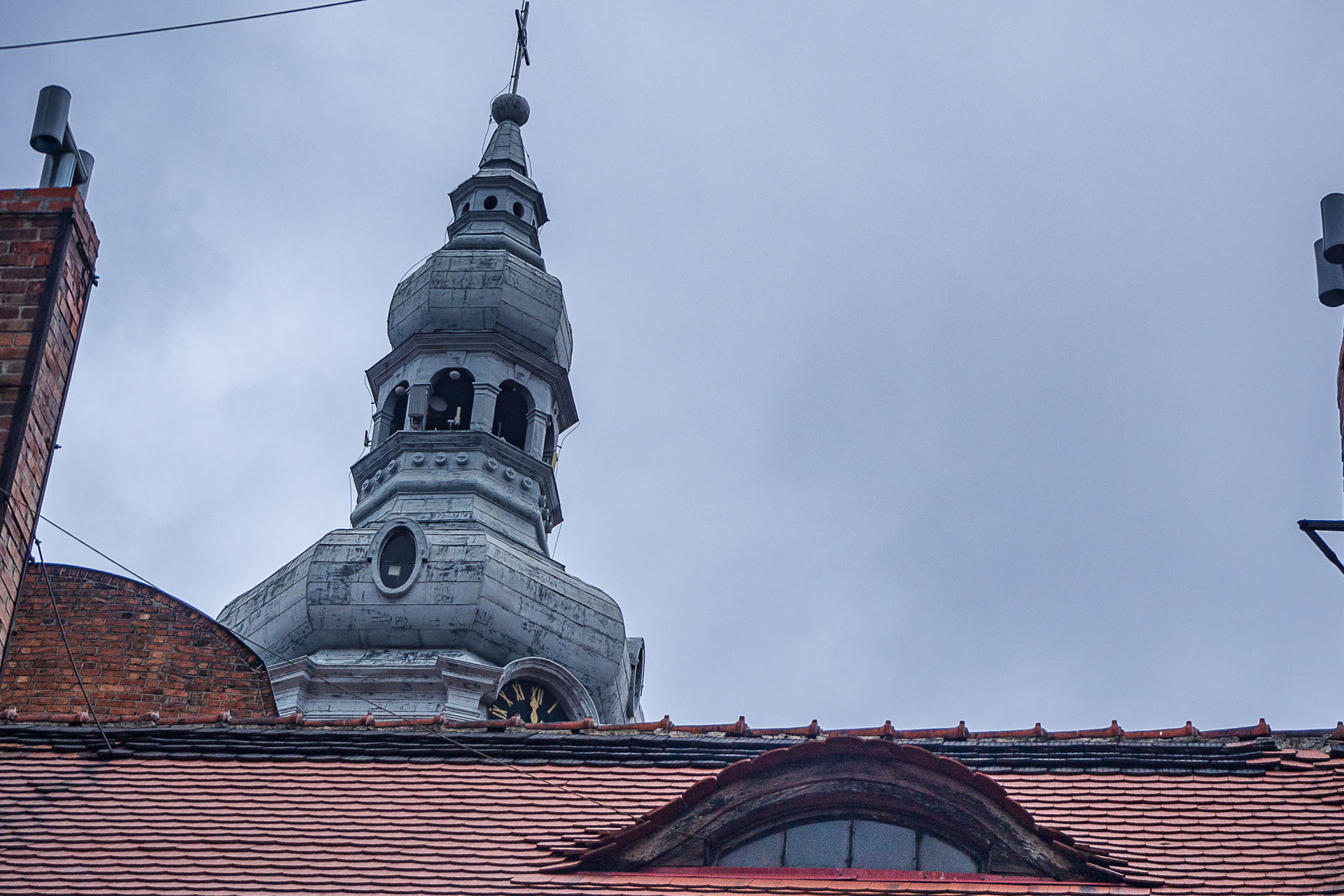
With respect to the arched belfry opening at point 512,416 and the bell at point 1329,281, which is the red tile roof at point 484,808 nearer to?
the bell at point 1329,281

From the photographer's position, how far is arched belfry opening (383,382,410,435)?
35.9 meters

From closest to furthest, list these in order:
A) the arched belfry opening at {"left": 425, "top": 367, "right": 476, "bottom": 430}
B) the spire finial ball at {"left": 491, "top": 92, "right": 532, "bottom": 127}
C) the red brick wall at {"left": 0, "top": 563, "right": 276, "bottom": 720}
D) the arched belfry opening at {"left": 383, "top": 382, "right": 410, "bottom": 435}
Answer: the red brick wall at {"left": 0, "top": 563, "right": 276, "bottom": 720} < the arched belfry opening at {"left": 425, "top": 367, "right": 476, "bottom": 430} < the arched belfry opening at {"left": 383, "top": 382, "right": 410, "bottom": 435} < the spire finial ball at {"left": 491, "top": 92, "right": 532, "bottom": 127}

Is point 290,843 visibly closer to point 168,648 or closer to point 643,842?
point 643,842

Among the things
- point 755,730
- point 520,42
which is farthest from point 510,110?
point 755,730

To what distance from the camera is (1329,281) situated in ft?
40.8

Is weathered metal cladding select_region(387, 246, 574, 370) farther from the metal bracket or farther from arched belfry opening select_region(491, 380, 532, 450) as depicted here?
the metal bracket

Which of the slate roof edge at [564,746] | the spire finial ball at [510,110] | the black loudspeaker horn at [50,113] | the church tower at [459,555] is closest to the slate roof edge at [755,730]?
the slate roof edge at [564,746]

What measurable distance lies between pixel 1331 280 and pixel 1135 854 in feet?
10.9

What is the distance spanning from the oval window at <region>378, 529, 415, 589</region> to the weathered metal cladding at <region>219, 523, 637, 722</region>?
0.58ft

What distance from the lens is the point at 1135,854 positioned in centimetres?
1225

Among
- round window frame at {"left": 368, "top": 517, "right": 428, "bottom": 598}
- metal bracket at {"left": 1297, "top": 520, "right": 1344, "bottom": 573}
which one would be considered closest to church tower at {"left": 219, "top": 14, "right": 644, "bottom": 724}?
round window frame at {"left": 368, "top": 517, "right": 428, "bottom": 598}

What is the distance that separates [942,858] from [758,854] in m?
1.03

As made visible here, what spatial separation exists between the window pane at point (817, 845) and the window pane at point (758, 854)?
44 millimetres

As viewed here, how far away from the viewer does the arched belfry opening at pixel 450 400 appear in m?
35.6
